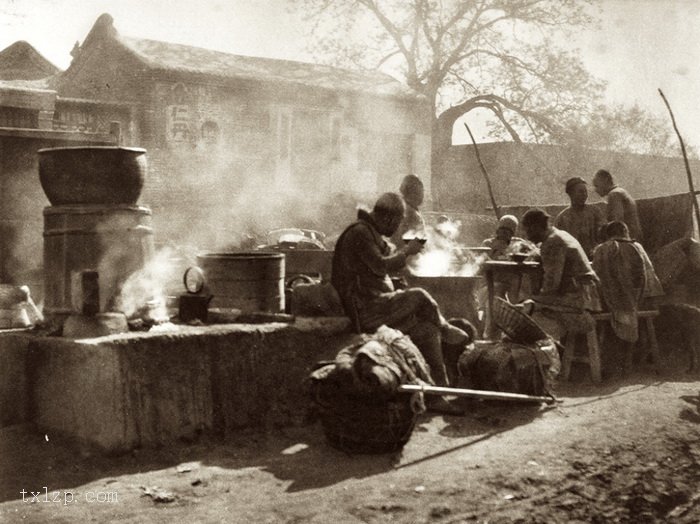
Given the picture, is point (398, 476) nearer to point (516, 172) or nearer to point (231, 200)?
point (231, 200)

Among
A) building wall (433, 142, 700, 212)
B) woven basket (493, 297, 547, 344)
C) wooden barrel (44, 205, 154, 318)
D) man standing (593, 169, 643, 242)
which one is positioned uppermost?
building wall (433, 142, 700, 212)

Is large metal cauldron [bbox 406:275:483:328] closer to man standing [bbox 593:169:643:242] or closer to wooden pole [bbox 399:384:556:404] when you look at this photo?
wooden pole [bbox 399:384:556:404]

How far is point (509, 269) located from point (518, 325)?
1.76 m

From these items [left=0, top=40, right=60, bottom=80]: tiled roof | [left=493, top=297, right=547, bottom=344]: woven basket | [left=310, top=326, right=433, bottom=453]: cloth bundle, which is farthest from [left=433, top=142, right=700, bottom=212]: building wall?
[left=310, top=326, right=433, bottom=453]: cloth bundle

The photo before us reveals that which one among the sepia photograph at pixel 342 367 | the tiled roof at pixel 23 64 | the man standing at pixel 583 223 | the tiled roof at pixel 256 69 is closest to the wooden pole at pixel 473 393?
the sepia photograph at pixel 342 367

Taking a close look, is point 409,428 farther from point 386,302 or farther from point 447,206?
point 447,206

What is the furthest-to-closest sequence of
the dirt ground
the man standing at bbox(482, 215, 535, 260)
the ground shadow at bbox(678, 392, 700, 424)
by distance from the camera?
the man standing at bbox(482, 215, 535, 260)
the ground shadow at bbox(678, 392, 700, 424)
the dirt ground

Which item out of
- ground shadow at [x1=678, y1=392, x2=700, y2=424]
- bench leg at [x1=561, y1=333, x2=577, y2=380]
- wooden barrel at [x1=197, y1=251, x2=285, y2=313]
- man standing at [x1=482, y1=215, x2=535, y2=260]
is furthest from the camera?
man standing at [x1=482, y1=215, x2=535, y2=260]

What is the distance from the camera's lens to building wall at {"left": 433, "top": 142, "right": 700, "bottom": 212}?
2962 cm

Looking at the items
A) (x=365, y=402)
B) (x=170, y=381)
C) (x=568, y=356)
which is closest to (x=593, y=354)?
(x=568, y=356)

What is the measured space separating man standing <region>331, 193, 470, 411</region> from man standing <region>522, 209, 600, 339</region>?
2057 mm

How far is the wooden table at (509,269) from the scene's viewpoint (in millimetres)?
8954

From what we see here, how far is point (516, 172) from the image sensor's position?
29.8 metres

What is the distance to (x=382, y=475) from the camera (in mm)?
5352
